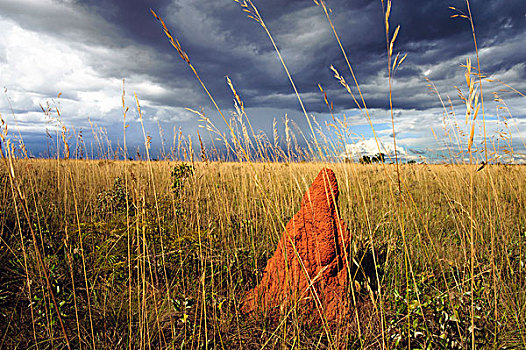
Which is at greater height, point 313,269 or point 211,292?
point 313,269

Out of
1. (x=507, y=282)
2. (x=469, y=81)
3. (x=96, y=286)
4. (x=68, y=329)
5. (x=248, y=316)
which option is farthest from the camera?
(x=507, y=282)

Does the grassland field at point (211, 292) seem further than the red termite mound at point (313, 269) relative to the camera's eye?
No

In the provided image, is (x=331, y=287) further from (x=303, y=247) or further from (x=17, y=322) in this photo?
(x=17, y=322)

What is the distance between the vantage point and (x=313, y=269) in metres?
1.84

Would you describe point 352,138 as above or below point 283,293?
above

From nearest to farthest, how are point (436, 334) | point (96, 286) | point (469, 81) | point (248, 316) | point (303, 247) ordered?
point (469, 81)
point (436, 334)
point (248, 316)
point (303, 247)
point (96, 286)

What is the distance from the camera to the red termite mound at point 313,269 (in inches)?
69.2

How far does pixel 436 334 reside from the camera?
1.45m

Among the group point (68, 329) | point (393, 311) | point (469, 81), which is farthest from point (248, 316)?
point (469, 81)

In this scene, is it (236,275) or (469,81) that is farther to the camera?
(236,275)

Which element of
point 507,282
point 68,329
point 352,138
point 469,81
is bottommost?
point 507,282

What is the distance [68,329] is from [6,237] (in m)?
1.90

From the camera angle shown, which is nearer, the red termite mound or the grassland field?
the grassland field

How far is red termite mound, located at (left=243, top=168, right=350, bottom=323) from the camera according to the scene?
1758 mm
